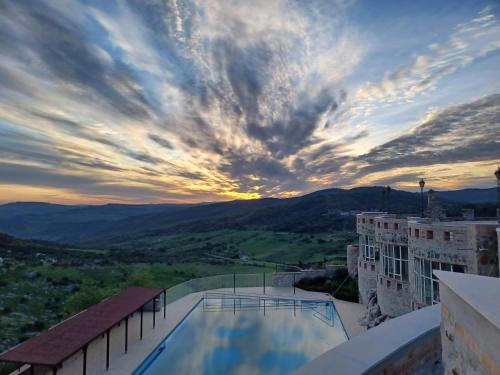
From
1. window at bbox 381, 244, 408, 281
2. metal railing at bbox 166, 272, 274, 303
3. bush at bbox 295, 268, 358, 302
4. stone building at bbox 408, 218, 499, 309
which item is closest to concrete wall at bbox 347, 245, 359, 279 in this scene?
bush at bbox 295, 268, 358, 302

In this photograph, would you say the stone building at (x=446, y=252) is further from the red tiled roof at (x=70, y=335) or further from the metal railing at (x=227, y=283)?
the metal railing at (x=227, y=283)

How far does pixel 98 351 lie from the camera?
52.5ft

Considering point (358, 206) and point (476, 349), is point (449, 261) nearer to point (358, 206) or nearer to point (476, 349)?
point (476, 349)

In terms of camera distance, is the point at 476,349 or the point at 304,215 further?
the point at 304,215

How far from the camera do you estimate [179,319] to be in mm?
21516

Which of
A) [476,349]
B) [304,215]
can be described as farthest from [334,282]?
[304,215]

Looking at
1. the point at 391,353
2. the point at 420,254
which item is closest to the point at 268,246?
the point at 420,254

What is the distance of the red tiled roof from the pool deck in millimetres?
1925

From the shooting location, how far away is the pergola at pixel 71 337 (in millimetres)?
11148

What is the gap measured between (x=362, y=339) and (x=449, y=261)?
8.40 meters

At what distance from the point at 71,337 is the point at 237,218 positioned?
319 ft

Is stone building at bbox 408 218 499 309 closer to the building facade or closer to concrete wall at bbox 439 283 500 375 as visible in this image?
the building facade

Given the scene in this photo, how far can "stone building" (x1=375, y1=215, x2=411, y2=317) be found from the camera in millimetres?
15992

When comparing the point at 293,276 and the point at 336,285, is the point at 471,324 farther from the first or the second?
the point at 293,276
